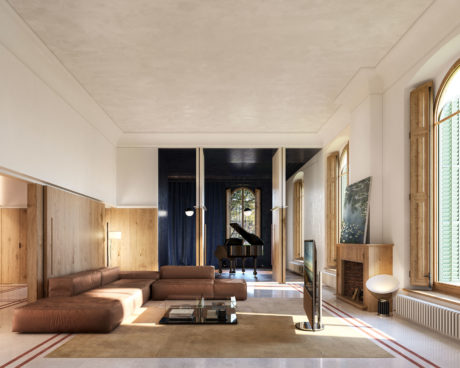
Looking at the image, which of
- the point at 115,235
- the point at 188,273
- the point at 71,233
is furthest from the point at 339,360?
the point at 115,235

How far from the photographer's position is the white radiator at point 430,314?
5441 mm

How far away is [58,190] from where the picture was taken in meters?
8.16

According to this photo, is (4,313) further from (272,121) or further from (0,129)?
(272,121)

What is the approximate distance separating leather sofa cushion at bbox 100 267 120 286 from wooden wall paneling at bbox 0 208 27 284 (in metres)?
3.86

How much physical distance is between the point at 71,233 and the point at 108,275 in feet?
3.83

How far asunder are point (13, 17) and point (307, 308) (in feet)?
17.8

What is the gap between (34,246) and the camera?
7355 millimetres

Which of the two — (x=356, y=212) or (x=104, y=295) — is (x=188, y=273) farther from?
(x=356, y=212)

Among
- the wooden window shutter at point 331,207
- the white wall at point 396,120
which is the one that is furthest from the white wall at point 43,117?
the wooden window shutter at point 331,207

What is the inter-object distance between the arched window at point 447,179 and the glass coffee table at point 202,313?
3.06 metres

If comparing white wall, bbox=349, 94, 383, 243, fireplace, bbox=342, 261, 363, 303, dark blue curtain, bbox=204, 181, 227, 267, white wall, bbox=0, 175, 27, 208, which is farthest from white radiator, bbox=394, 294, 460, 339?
dark blue curtain, bbox=204, 181, 227, 267

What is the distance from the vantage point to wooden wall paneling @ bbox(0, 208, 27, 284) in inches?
482

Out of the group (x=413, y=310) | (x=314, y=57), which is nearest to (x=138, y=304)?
(x=413, y=310)

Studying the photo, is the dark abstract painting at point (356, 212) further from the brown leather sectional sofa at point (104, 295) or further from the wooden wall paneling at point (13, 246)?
the wooden wall paneling at point (13, 246)
